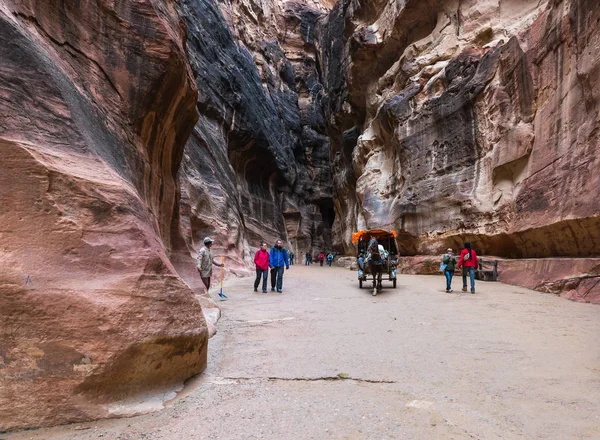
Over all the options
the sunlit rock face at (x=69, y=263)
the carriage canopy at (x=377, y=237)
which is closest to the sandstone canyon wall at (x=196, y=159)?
the sunlit rock face at (x=69, y=263)

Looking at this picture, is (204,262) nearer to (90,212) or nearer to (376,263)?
(376,263)

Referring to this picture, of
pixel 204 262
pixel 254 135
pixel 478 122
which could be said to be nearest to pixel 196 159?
pixel 254 135

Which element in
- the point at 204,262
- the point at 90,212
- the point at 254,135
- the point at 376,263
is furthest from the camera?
the point at 254,135

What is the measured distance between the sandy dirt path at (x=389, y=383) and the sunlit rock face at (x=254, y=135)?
5.12 metres

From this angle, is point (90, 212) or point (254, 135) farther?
point (254, 135)

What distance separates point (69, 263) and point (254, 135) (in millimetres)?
30183

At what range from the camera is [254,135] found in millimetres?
32188

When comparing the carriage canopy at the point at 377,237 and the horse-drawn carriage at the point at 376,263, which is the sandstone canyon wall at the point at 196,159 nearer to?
the carriage canopy at the point at 377,237

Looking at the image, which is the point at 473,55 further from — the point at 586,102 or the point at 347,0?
the point at 347,0

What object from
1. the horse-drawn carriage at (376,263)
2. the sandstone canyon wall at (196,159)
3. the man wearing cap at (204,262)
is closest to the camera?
the sandstone canyon wall at (196,159)

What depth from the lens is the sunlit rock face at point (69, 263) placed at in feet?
8.80

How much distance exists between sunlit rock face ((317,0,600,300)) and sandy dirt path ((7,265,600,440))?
5179 millimetres

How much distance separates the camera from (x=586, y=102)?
10.0m

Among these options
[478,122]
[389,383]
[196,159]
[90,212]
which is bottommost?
[389,383]
